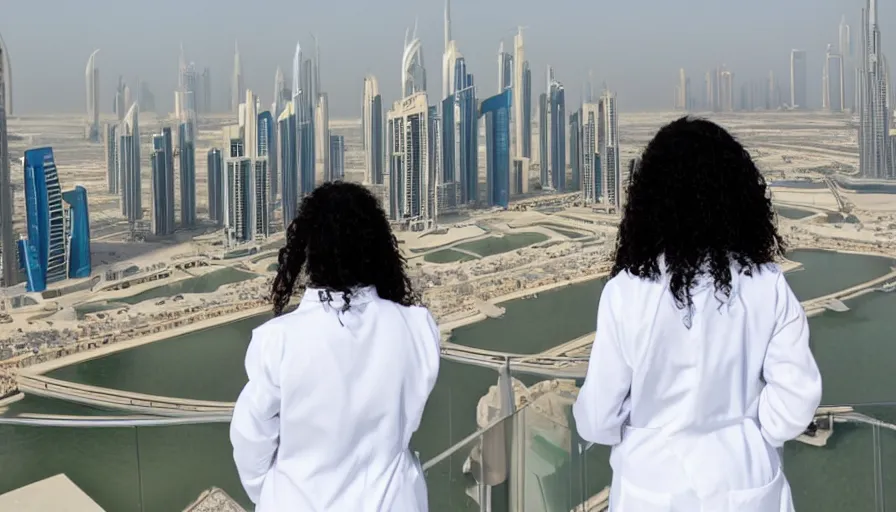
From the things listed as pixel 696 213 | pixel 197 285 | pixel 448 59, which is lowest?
pixel 197 285

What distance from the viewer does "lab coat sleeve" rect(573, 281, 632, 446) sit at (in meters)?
0.93

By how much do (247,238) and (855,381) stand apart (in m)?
3.06

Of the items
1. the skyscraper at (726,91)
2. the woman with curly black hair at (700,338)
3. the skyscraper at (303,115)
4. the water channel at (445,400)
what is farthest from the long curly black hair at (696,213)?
the skyscraper at (726,91)

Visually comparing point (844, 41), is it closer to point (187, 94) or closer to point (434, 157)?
point (434, 157)

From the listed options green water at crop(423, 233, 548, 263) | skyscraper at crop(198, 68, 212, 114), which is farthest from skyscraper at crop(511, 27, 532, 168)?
skyscraper at crop(198, 68, 212, 114)

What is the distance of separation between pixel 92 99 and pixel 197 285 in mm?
816

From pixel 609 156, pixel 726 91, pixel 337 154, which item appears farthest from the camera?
pixel 726 91

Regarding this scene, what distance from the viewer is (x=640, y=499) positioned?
96cm

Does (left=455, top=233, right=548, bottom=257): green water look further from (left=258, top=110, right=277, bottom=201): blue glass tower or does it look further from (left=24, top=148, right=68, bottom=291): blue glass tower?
(left=24, top=148, right=68, bottom=291): blue glass tower

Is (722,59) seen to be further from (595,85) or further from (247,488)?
(247,488)

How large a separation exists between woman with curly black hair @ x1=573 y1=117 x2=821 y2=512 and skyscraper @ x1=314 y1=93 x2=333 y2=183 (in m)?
2.63

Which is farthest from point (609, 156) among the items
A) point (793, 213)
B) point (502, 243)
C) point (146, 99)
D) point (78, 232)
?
point (78, 232)

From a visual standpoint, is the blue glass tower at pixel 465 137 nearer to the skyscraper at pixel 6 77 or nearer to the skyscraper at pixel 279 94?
the skyscraper at pixel 279 94

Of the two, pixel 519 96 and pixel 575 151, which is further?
pixel 575 151
